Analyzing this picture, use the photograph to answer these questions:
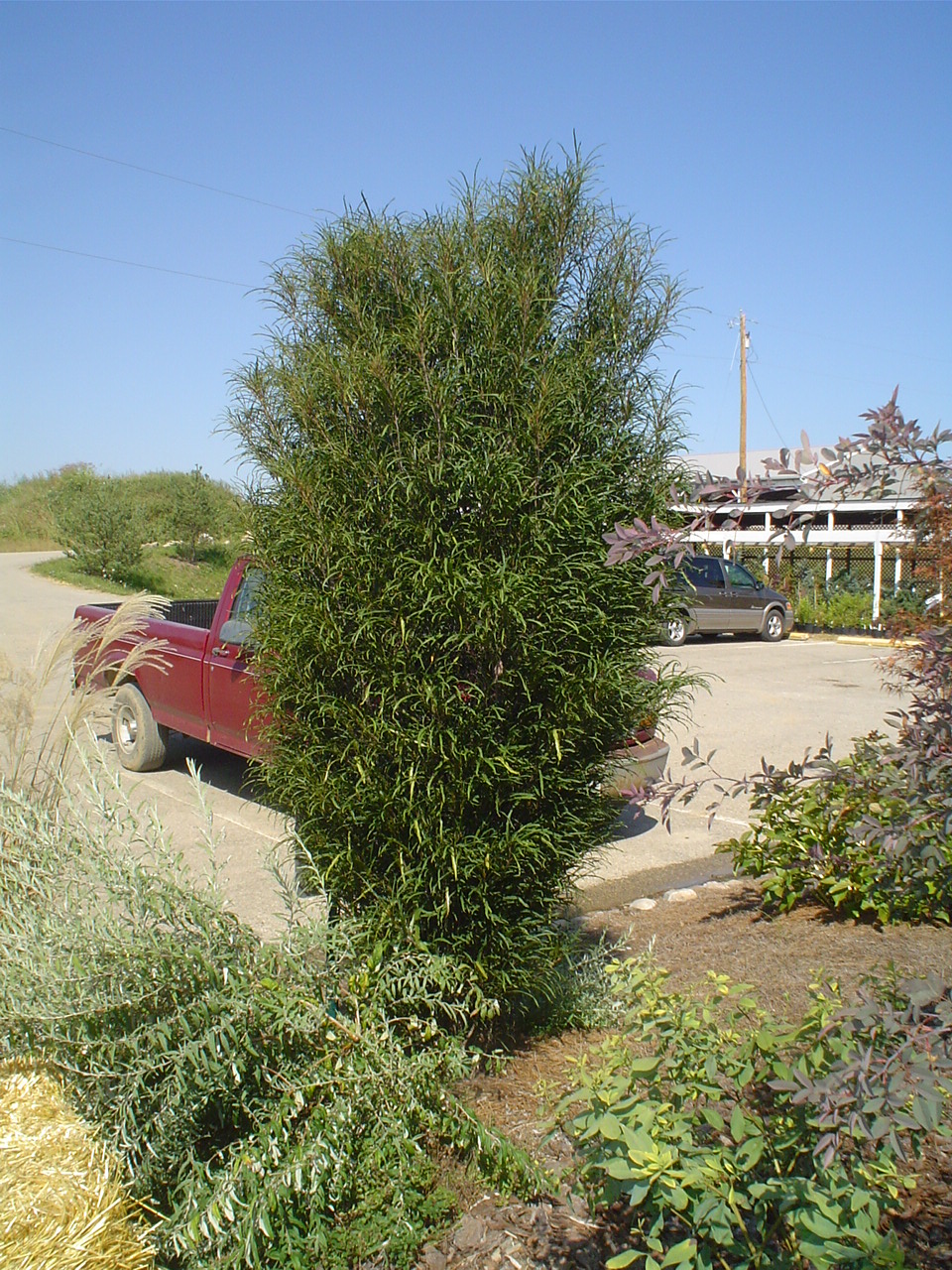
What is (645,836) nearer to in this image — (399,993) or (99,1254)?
(399,993)

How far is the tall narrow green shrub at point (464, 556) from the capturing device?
123 inches

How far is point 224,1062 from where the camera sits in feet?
8.44

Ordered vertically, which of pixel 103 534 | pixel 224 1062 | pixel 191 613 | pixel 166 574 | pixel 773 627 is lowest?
pixel 224 1062

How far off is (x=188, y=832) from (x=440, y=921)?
446 centimetres

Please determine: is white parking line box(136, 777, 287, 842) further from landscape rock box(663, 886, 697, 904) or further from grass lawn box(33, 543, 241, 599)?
grass lawn box(33, 543, 241, 599)

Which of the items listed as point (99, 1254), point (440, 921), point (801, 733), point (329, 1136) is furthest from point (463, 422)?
point (801, 733)

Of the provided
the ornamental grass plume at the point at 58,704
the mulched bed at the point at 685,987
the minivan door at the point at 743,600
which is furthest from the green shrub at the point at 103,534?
the mulched bed at the point at 685,987

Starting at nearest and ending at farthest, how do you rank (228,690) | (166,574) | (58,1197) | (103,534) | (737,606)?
(58,1197) → (228,690) → (737,606) → (103,534) → (166,574)

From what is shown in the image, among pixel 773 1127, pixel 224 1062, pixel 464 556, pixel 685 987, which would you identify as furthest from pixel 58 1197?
pixel 685 987

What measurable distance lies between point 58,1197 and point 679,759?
6842 millimetres

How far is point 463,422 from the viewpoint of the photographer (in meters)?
3.15

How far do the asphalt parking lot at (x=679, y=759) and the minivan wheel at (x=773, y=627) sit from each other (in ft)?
4.02

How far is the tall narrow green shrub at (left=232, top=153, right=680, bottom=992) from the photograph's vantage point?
123 inches

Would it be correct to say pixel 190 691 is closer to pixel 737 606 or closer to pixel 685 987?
pixel 685 987
